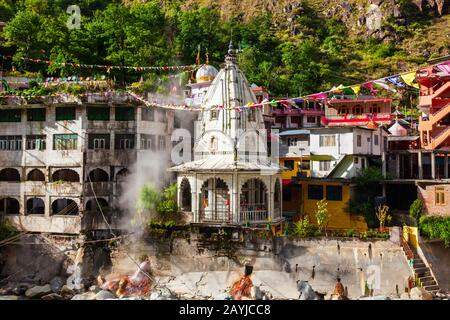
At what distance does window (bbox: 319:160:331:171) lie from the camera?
39.7 m

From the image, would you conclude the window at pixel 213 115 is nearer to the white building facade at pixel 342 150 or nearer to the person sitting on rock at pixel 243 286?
the white building facade at pixel 342 150

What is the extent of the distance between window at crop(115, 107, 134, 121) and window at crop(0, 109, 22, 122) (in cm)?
762

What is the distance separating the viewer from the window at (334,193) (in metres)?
36.8

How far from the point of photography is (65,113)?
3741 centimetres

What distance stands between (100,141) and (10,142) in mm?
7373

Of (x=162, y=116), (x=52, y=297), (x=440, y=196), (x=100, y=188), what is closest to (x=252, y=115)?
(x=162, y=116)

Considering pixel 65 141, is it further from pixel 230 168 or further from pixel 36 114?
pixel 230 168

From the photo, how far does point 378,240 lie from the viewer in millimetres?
30453

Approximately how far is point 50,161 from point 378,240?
23.3 m

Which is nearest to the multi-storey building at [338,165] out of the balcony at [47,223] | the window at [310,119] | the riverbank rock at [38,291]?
the balcony at [47,223]

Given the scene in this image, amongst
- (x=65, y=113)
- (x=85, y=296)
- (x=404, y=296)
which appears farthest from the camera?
(x=65, y=113)

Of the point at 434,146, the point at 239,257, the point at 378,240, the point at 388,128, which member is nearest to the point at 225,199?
the point at 239,257

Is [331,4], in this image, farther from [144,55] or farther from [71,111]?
[71,111]

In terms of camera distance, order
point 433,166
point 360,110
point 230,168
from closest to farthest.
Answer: point 230,168 → point 433,166 → point 360,110
